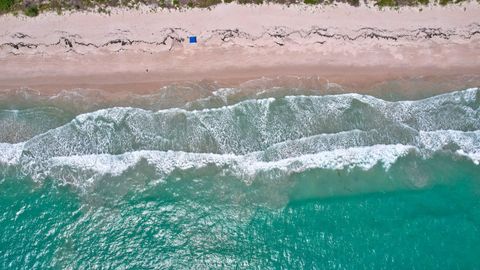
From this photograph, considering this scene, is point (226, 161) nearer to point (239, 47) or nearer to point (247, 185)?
point (247, 185)

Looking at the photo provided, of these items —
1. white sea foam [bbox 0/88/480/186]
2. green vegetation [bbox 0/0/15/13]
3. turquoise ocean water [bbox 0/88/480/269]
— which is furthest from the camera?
white sea foam [bbox 0/88/480/186]

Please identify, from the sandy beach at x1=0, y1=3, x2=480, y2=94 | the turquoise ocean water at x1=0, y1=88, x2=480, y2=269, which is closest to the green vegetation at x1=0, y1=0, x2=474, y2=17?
the sandy beach at x1=0, y1=3, x2=480, y2=94

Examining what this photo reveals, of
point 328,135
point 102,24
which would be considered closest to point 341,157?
point 328,135

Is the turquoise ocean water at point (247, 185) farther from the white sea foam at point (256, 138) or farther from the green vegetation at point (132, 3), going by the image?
the green vegetation at point (132, 3)

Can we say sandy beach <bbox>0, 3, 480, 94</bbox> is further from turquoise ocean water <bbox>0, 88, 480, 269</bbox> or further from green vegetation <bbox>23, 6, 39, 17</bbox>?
turquoise ocean water <bbox>0, 88, 480, 269</bbox>

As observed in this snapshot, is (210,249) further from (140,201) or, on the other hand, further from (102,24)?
(102,24)

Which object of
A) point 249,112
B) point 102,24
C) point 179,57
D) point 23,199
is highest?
point 102,24

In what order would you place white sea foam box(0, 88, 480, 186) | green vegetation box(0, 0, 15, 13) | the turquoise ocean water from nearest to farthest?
the turquoise ocean water < green vegetation box(0, 0, 15, 13) < white sea foam box(0, 88, 480, 186)
